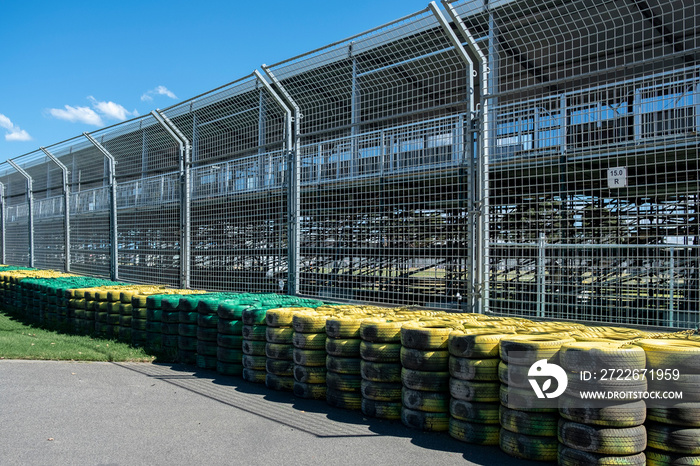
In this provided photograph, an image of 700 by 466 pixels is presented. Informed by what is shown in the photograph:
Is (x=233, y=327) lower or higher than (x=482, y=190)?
lower

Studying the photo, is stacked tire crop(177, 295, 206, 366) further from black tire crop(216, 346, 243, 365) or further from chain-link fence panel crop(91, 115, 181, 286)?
chain-link fence panel crop(91, 115, 181, 286)

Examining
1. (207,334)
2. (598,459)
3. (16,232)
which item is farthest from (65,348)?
(16,232)

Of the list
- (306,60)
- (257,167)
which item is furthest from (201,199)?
(306,60)

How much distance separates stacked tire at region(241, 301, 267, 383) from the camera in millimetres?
5914

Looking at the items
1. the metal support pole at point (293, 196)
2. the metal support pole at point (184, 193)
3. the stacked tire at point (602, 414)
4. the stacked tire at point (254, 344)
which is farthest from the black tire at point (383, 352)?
the metal support pole at point (184, 193)

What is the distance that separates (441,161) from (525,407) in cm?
405

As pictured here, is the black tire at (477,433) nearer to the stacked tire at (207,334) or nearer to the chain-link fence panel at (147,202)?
the stacked tire at (207,334)

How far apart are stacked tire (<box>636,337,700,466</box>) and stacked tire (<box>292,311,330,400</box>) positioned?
2999 mm

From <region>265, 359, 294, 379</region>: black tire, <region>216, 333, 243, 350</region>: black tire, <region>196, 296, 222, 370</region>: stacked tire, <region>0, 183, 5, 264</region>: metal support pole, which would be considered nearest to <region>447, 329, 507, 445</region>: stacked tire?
<region>265, 359, 294, 379</region>: black tire

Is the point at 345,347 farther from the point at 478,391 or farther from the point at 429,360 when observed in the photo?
the point at 478,391

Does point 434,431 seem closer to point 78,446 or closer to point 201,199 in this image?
point 78,446

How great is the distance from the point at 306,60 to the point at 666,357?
629 centimetres

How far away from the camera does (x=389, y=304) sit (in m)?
7.21

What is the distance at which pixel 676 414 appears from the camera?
3.21 meters
